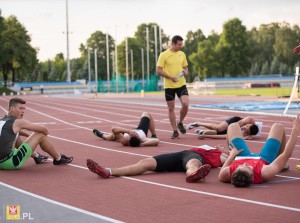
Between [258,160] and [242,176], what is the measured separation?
518 millimetres

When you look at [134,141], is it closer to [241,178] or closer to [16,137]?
[16,137]

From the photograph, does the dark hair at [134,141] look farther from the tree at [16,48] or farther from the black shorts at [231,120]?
the tree at [16,48]

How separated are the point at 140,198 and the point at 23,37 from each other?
81.8 meters

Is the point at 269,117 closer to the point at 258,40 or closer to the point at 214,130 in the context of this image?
the point at 214,130

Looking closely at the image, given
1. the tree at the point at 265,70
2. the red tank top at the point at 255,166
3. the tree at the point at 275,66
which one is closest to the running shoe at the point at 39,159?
the red tank top at the point at 255,166

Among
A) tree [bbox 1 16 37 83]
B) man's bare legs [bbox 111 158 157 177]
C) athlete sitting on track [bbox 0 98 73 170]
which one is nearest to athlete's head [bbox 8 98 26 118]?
athlete sitting on track [bbox 0 98 73 170]

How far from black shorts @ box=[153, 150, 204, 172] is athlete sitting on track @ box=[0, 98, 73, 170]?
169cm

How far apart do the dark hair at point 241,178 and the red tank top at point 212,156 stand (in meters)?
1.25

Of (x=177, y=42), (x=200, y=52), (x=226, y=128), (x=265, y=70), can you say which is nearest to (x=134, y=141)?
(x=226, y=128)

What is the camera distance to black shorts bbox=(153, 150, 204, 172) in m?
7.39

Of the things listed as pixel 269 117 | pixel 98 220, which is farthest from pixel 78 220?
pixel 269 117

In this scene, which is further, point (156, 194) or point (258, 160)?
point (258, 160)

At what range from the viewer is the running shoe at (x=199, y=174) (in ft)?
21.5

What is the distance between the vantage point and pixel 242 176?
20.6 ft
